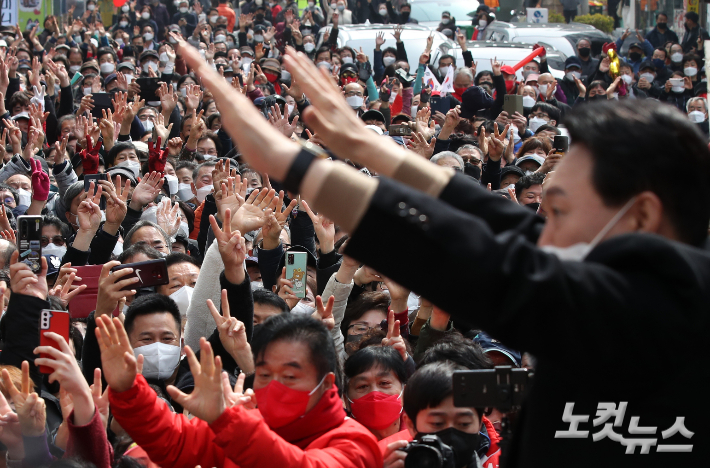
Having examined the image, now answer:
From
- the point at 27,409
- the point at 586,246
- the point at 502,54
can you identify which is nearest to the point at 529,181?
the point at 27,409

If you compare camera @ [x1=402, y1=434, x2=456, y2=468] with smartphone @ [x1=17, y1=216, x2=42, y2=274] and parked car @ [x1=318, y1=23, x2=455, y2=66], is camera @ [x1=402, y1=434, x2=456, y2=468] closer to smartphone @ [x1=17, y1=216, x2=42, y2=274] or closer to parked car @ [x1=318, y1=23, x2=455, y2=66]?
smartphone @ [x1=17, y1=216, x2=42, y2=274]

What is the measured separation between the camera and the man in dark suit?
4.09 feet

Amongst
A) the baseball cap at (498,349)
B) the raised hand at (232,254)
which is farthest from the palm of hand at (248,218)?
the baseball cap at (498,349)

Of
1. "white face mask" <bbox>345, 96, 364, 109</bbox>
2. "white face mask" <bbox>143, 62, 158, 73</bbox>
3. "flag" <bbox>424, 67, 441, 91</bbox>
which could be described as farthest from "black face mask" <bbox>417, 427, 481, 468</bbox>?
"white face mask" <bbox>143, 62, 158, 73</bbox>

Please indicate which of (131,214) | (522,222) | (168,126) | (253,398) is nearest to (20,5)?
(168,126)

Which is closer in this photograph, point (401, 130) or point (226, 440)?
point (226, 440)

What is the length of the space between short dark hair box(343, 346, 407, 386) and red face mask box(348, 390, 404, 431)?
0.11 metres

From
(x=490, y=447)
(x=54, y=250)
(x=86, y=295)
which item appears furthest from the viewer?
(x=54, y=250)

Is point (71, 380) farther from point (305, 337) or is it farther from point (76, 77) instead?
point (76, 77)

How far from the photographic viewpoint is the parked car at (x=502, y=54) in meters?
15.3

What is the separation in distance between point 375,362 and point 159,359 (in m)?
1.05

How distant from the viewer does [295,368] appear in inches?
108

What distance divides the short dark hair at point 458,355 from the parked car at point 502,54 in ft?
39.3

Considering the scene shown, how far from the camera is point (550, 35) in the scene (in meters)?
17.7
